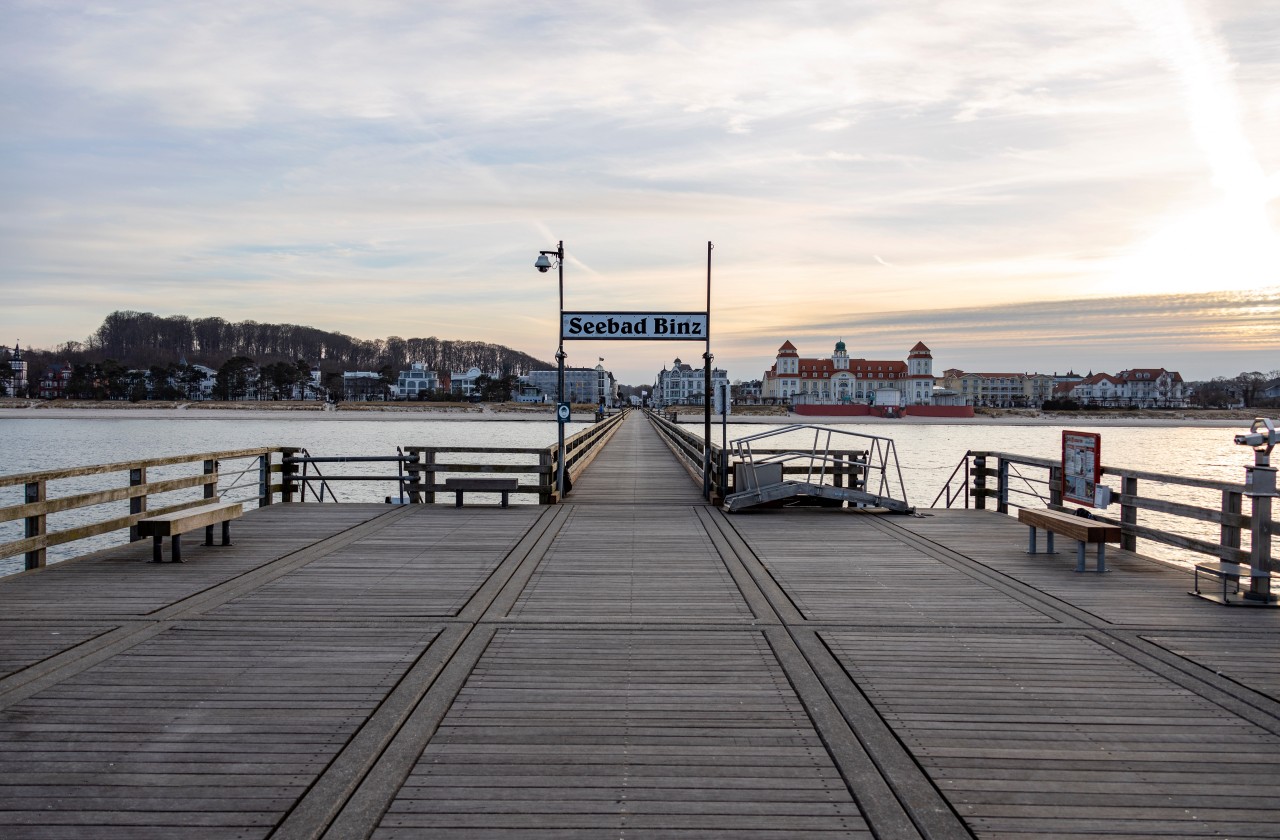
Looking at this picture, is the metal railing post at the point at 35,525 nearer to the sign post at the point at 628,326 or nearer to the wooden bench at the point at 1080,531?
the sign post at the point at 628,326

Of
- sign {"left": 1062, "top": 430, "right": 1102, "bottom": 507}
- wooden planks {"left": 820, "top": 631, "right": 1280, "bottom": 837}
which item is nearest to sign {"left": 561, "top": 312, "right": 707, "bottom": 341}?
sign {"left": 1062, "top": 430, "right": 1102, "bottom": 507}

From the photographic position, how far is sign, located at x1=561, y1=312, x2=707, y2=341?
15867 mm

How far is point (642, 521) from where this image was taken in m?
13.3

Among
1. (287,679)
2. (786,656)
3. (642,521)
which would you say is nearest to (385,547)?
(642,521)

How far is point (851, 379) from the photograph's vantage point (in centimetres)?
18062

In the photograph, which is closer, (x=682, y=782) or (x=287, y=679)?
(x=682, y=782)

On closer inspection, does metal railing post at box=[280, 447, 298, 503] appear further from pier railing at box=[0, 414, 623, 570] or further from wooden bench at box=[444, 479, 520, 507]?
wooden bench at box=[444, 479, 520, 507]

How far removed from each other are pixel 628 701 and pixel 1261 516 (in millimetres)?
6755

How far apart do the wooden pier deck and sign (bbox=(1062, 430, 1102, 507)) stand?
6.57 feet

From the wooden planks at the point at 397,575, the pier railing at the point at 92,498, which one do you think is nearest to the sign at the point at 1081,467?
the wooden planks at the point at 397,575

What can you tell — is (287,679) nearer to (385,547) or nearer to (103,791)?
(103,791)

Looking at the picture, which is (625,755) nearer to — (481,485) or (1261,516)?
(1261,516)

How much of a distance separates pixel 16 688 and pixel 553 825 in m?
3.91

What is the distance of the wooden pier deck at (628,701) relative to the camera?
13.0ft
